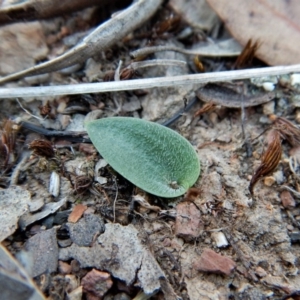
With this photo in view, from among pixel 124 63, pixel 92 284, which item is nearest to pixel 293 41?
pixel 124 63

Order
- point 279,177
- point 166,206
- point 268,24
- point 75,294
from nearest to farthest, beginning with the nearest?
point 75,294 < point 166,206 < point 279,177 < point 268,24

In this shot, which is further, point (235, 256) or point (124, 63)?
point (124, 63)

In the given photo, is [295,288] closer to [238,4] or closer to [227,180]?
[227,180]

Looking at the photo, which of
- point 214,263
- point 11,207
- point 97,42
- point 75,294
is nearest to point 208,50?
point 97,42

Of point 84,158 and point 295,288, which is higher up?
point 84,158

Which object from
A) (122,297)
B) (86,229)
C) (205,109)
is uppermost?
(205,109)

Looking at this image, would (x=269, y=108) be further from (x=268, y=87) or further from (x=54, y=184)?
(x=54, y=184)

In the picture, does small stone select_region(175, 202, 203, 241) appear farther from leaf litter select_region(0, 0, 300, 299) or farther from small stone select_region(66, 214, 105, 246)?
small stone select_region(66, 214, 105, 246)
